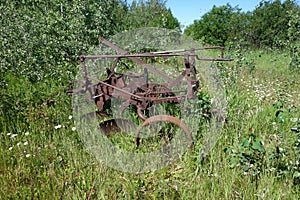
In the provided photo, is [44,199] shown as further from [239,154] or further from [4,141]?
[239,154]

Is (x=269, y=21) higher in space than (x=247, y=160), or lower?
higher

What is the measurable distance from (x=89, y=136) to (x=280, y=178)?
1947mm

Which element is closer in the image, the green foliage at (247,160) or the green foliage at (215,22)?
the green foliage at (247,160)

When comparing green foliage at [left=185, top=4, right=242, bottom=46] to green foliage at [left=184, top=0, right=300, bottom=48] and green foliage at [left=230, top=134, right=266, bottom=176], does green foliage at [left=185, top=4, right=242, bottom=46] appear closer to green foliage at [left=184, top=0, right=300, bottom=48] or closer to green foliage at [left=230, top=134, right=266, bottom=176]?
green foliage at [left=184, top=0, right=300, bottom=48]

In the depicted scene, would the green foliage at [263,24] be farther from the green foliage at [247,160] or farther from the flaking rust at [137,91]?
the green foliage at [247,160]

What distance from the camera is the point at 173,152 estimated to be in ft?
9.10

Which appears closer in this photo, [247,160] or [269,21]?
[247,160]

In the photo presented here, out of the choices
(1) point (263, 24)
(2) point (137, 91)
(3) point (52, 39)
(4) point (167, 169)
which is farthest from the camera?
(1) point (263, 24)

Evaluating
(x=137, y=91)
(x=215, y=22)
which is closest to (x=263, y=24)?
(x=215, y=22)

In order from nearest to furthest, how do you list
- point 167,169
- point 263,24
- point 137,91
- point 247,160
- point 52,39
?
point 247,160
point 167,169
point 137,91
point 52,39
point 263,24

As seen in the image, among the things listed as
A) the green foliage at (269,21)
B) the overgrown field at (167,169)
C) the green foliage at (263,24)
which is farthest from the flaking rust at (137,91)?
the green foliage at (269,21)

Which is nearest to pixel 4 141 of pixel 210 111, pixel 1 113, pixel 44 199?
pixel 1 113

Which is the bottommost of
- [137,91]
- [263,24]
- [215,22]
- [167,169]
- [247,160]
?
[167,169]

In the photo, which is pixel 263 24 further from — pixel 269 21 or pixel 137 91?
pixel 137 91
